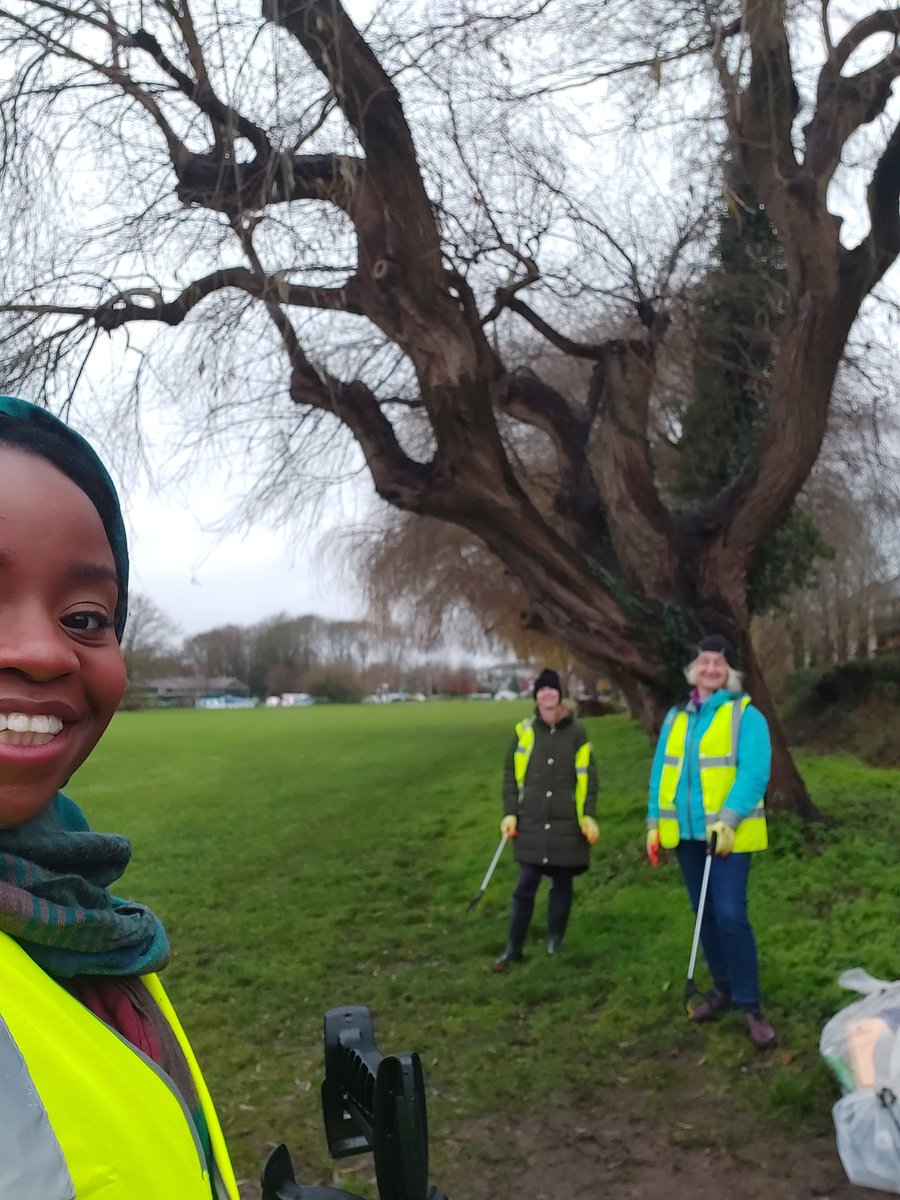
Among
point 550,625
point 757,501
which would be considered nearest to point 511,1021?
point 550,625

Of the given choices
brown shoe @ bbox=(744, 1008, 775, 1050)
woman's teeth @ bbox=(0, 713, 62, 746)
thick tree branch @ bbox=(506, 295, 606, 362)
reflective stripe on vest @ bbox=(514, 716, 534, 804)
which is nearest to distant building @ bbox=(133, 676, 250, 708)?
thick tree branch @ bbox=(506, 295, 606, 362)

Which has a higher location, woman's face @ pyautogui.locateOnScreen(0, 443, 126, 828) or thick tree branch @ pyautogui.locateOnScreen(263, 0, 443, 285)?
thick tree branch @ pyautogui.locateOnScreen(263, 0, 443, 285)

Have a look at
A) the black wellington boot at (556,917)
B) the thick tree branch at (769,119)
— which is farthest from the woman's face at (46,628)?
the thick tree branch at (769,119)

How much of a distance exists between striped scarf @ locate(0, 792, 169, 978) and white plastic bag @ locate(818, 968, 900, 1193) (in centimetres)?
346

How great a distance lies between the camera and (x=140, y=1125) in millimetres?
915

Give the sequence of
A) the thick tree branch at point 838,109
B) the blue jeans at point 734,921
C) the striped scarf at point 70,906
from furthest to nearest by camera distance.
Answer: the thick tree branch at point 838,109 → the blue jeans at point 734,921 → the striped scarf at point 70,906

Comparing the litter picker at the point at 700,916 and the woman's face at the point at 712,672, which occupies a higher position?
the woman's face at the point at 712,672

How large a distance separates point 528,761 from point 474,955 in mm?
1419

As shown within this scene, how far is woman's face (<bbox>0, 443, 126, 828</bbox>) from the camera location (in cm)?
106

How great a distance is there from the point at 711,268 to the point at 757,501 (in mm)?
2353

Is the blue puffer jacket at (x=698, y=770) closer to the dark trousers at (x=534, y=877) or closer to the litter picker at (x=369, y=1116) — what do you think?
the dark trousers at (x=534, y=877)

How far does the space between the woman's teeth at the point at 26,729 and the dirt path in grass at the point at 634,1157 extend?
346 centimetres

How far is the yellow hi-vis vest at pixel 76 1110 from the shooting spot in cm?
82

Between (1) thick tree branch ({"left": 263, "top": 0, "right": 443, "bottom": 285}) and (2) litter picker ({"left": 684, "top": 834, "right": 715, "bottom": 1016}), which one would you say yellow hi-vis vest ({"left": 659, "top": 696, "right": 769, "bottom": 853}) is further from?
(1) thick tree branch ({"left": 263, "top": 0, "right": 443, "bottom": 285})
